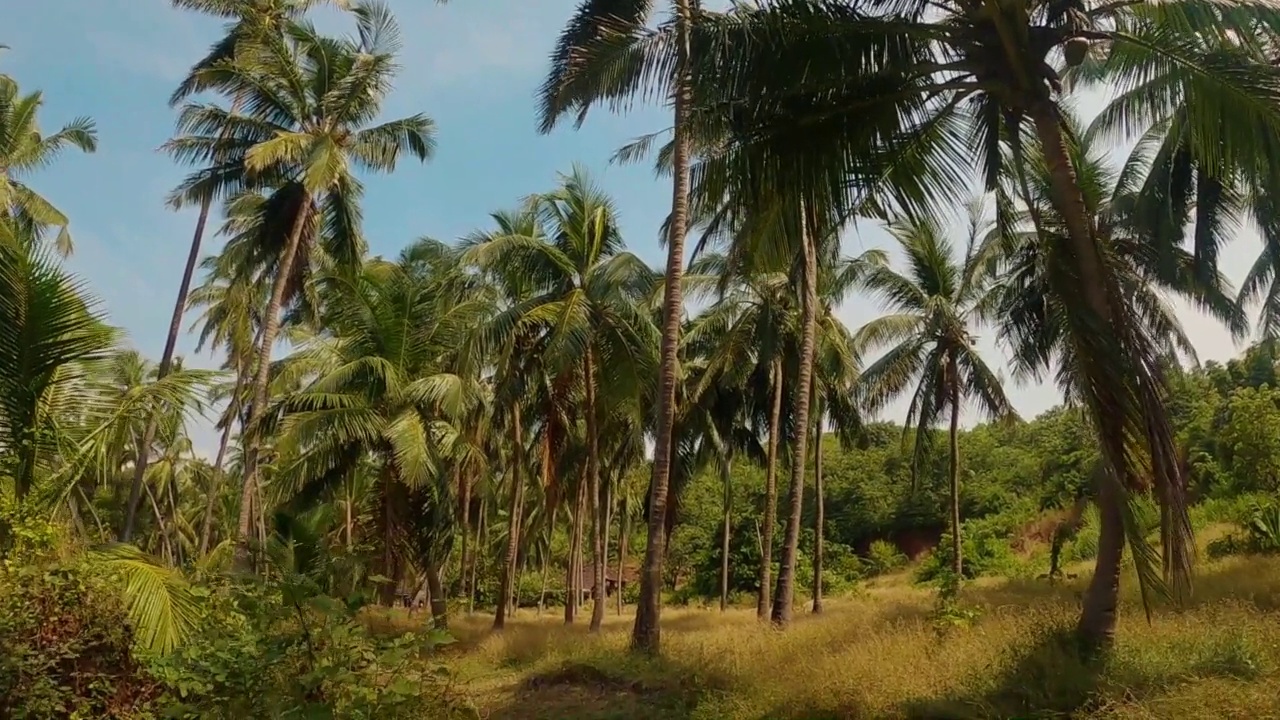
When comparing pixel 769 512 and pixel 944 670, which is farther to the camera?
pixel 769 512

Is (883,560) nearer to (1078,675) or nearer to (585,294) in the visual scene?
(585,294)

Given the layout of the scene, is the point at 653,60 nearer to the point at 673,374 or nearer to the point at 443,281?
the point at 673,374

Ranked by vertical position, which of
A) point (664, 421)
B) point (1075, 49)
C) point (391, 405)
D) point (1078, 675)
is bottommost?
point (1078, 675)

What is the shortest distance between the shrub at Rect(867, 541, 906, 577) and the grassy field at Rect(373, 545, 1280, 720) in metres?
22.9

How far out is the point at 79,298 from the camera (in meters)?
6.86

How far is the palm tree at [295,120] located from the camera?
51.1 feet

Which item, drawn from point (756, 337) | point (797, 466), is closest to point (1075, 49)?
point (797, 466)

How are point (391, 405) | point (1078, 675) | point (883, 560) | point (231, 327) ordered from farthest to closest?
point (883, 560) < point (231, 327) < point (391, 405) < point (1078, 675)

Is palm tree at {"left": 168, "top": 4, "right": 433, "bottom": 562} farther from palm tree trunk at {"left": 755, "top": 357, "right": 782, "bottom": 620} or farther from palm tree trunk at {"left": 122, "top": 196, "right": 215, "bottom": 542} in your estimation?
palm tree trunk at {"left": 755, "top": 357, "right": 782, "bottom": 620}

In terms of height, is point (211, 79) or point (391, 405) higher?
point (211, 79)

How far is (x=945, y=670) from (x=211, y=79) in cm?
1587

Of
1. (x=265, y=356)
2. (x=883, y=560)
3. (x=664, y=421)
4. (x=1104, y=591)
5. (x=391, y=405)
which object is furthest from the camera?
(x=883, y=560)

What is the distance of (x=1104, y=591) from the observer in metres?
6.52

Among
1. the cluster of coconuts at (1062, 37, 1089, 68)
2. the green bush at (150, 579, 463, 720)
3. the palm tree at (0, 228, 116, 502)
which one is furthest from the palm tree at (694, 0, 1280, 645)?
the palm tree at (0, 228, 116, 502)
